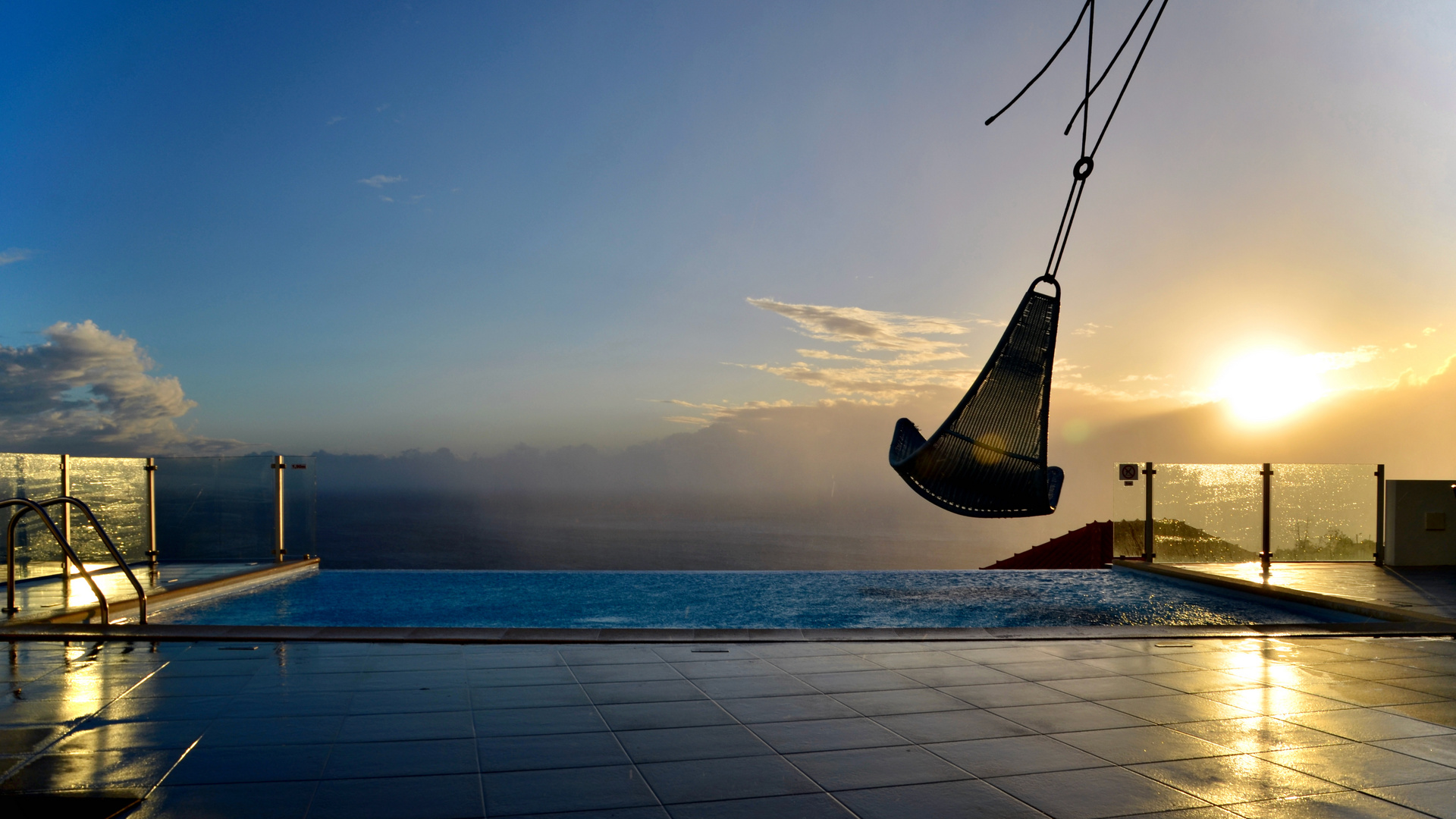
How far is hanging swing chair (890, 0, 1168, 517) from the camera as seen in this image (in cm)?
796

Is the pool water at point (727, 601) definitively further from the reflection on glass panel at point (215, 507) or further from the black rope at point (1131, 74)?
the black rope at point (1131, 74)

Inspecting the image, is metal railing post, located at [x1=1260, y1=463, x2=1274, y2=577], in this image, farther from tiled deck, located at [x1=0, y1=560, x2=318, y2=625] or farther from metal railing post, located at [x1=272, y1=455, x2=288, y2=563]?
metal railing post, located at [x1=272, y1=455, x2=288, y2=563]

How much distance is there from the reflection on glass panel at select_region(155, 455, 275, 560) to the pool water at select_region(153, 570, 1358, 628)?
81 centimetres

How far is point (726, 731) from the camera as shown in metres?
3.35

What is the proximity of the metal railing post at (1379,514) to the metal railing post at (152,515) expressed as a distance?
45.0ft

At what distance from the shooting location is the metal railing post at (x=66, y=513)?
7227 millimetres

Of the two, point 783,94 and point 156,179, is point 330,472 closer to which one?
point 783,94

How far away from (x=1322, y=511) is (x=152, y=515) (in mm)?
13156

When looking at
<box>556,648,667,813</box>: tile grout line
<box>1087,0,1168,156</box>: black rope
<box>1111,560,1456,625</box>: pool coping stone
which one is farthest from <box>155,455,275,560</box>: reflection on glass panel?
<box>1111,560,1456,625</box>: pool coping stone

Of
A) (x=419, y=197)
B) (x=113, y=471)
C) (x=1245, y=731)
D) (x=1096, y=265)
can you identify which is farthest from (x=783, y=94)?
(x=1245, y=731)

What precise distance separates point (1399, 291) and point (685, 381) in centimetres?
1859

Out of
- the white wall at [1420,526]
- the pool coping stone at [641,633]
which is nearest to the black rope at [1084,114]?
the pool coping stone at [641,633]

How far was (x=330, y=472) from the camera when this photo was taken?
10734mm

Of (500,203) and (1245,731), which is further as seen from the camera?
(500,203)
